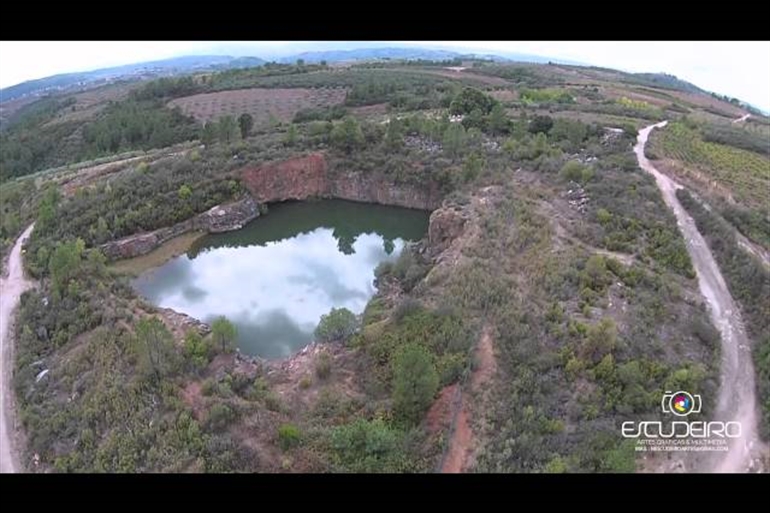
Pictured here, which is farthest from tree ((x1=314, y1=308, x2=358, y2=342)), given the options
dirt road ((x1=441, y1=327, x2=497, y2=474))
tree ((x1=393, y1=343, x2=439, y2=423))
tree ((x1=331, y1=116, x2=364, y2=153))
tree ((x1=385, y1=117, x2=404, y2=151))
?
tree ((x1=331, y1=116, x2=364, y2=153))

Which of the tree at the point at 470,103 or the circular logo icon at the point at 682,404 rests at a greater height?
the tree at the point at 470,103

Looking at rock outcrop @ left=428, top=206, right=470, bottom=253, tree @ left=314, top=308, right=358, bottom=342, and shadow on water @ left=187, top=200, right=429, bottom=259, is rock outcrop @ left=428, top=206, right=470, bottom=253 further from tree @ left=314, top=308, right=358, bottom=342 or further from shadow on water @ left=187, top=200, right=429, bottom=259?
tree @ left=314, top=308, right=358, bottom=342

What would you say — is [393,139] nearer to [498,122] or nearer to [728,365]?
[498,122]

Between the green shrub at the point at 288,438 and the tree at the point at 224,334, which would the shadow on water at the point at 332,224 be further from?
the green shrub at the point at 288,438

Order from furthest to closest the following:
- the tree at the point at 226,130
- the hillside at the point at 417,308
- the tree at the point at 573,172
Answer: the tree at the point at 226,130
the tree at the point at 573,172
the hillside at the point at 417,308

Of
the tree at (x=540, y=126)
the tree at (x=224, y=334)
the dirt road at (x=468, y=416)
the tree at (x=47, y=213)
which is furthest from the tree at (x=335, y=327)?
the tree at (x=540, y=126)
